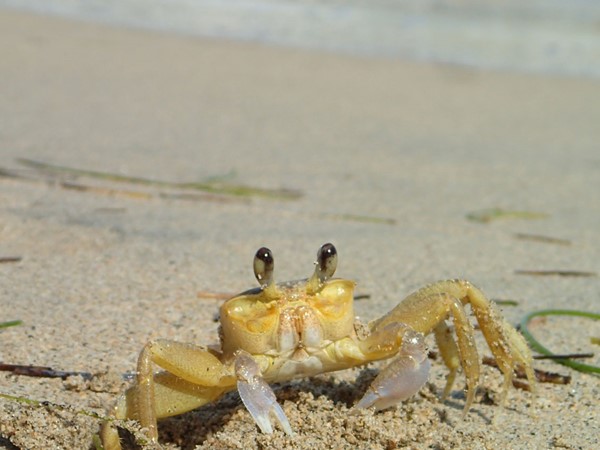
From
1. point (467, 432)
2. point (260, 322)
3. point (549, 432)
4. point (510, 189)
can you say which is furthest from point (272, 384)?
point (510, 189)

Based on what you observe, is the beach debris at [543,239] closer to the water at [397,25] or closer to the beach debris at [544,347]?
the beach debris at [544,347]

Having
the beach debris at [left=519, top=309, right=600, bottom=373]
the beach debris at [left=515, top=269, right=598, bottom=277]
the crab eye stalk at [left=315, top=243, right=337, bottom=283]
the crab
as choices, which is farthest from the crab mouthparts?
the beach debris at [left=515, top=269, right=598, bottom=277]

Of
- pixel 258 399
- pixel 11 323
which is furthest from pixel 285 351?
pixel 11 323

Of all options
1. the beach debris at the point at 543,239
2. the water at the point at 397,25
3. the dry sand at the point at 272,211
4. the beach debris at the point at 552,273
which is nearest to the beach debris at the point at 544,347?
the dry sand at the point at 272,211

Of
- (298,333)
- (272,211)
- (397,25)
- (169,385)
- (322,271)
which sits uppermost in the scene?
(397,25)

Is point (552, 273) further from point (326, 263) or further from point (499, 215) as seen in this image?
point (326, 263)

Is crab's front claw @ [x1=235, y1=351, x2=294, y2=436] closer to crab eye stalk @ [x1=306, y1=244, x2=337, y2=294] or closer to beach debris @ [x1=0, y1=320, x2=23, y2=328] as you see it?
crab eye stalk @ [x1=306, y1=244, x2=337, y2=294]
